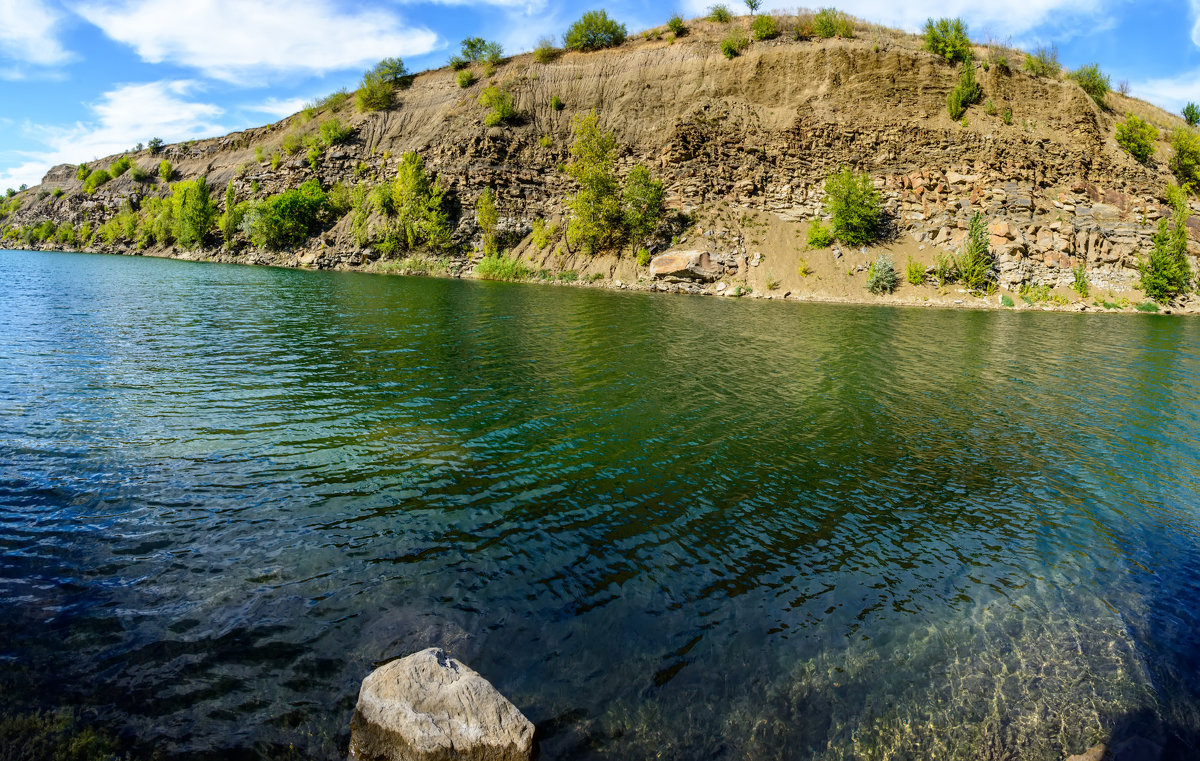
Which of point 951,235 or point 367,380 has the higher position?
point 951,235

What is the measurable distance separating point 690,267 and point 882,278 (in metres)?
17.1

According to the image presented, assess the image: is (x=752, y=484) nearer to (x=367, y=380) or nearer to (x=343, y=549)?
(x=343, y=549)

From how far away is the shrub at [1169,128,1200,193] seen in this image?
50875 mm

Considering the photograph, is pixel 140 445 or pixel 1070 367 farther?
pixel 1070 367

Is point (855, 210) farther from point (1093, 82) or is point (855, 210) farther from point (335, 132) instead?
point (335, 132)

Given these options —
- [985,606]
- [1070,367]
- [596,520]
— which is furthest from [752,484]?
[1070,367]

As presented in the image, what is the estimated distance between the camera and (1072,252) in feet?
155

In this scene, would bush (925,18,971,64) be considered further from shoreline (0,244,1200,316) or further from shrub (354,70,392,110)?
shrub (354,70,392,110)

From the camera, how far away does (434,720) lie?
4.29 metres

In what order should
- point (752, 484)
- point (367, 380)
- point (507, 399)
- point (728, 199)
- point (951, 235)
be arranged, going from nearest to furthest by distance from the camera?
point (752, 484)
point (507, 399)
point (367, 380)
point (951, 235)
point (728, 199)

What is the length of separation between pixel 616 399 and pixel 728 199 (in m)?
51.3

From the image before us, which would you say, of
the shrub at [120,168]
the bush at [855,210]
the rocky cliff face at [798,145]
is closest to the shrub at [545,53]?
the rocky cliff face at [798,145]

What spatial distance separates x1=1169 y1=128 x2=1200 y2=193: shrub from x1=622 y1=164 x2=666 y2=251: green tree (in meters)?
48.6

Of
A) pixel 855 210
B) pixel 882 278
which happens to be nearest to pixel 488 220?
pixel 855 210
